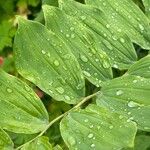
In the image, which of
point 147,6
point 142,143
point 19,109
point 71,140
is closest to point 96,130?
point 71,140

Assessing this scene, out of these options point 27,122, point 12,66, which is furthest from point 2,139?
point 12,66

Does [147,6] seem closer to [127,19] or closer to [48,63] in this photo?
[127,19]

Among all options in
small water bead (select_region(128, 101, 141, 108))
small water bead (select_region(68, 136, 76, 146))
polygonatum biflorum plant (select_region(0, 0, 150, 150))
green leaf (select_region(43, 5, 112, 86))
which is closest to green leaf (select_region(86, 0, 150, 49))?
polygonatum biflorum plant (select_region(0, 0, 150, 150))

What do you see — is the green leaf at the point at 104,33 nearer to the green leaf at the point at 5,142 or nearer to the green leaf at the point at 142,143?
the green leaf at the point at 5,142

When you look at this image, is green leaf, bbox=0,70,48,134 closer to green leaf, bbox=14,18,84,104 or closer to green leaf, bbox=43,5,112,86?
green leaf, bbox=14,18,84,104

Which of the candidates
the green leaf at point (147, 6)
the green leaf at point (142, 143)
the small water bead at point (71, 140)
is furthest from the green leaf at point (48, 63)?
the green leaf at point (142, 143)

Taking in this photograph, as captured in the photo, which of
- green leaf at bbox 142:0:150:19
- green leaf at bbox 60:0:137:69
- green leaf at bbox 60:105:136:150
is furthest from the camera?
green leaf at bbox 142:0:150:19
